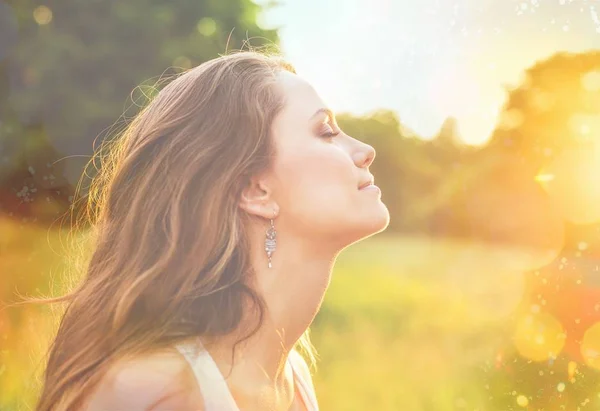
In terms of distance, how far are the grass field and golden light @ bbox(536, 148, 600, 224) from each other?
2.20 feet

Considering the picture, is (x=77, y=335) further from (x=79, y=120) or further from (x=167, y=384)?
(x=79, y=120)

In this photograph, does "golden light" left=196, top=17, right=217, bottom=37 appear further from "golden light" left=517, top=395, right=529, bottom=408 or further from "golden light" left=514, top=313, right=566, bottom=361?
"golden light" left=517, top=395, right=529, bottom=408

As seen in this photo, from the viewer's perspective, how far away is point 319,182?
1820mm

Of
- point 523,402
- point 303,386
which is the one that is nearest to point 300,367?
point 303,386

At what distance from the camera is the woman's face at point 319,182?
180 cm

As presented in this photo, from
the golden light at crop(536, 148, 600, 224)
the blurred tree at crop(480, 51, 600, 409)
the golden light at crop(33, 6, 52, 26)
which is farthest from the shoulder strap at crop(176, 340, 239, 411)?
the golden light at crop(33, 6, 52, 26)

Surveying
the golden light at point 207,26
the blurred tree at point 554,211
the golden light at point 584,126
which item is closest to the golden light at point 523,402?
the blurred tree at point 554,211

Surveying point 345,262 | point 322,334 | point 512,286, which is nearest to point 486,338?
point 512,286

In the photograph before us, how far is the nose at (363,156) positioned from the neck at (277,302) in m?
0.25

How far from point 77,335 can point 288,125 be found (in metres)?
0.76

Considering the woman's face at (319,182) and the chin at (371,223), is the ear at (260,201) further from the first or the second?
the chin at (371,223)

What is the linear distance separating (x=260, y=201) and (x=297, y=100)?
30 centimetres

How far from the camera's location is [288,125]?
1889mm

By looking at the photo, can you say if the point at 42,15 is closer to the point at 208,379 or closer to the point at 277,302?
the point at 277,302
